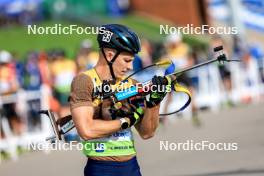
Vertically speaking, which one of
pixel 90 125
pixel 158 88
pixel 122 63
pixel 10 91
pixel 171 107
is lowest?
pixel 90 125

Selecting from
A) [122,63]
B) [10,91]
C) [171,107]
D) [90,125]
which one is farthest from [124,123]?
[171,107]

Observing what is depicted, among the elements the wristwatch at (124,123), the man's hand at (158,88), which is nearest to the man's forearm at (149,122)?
the man's hand at (158,88)

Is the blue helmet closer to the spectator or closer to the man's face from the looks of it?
the man's face

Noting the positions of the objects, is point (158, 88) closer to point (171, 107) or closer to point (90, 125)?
point (90, 125)

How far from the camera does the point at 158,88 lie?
15.4ft

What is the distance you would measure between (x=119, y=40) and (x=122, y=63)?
0.47ft

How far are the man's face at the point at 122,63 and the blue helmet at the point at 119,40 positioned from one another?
3 cm

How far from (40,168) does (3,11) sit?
2320 centimetres

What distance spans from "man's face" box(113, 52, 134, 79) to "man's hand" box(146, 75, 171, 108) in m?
0.18

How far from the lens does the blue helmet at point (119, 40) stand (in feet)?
15.6

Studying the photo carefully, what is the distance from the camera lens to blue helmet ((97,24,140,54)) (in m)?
4.75

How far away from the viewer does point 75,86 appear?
474 centimetres

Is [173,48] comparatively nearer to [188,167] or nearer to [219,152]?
[219,152]

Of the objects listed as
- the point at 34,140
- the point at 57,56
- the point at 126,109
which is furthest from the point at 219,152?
the point at 126,109
